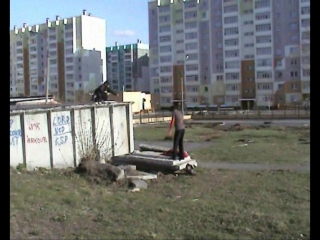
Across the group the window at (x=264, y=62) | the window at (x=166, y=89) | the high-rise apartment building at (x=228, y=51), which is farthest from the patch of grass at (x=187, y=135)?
the window at (x=166, y=89)

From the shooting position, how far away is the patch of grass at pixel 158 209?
5.72m

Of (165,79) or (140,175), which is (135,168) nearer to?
(140,175)

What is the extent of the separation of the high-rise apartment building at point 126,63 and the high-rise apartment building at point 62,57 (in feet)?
74.9

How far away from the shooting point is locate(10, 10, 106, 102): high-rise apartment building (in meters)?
52.8

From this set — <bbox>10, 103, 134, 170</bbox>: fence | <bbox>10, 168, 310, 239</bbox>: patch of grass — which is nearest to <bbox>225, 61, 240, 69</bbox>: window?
<bbox>10, 103, 134, 170</bbox>: fence

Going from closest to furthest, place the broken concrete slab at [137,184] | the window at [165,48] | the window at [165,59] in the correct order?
1. the broken concrete slab at [137,184]
2. the window at [165,59]
3. the window at [165,48]

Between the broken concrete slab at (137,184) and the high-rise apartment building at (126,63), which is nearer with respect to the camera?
the broken concrete slab at (137,184)

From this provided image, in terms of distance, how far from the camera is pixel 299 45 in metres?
55.5

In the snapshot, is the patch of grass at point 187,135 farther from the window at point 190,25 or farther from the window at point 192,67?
the window at point 190,25

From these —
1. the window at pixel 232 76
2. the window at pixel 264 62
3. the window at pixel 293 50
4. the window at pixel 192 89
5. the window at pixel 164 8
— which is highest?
the window at pixel 164 8

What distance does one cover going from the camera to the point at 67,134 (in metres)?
10.9

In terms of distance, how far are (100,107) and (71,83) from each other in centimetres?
5354

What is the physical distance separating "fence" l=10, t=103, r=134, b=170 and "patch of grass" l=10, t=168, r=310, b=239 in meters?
0.69
